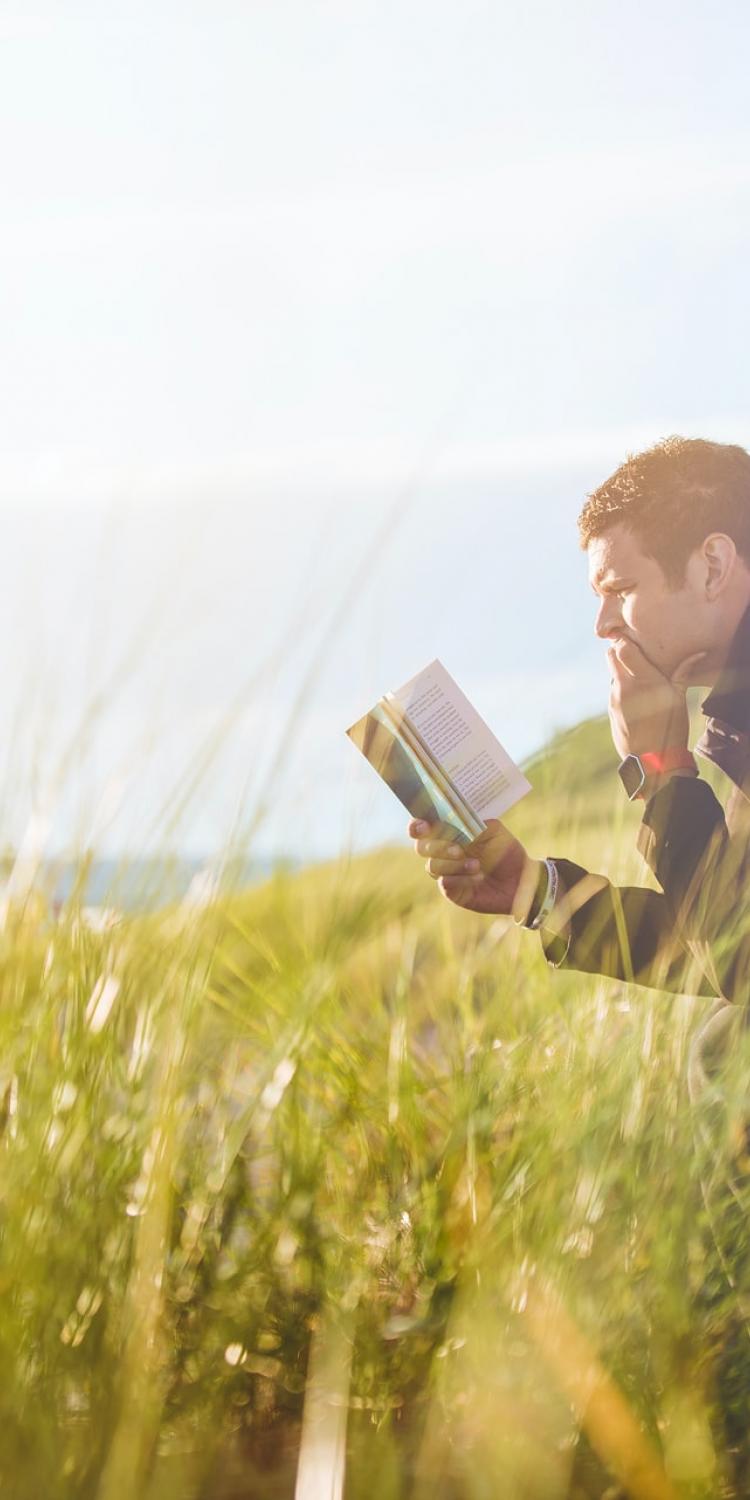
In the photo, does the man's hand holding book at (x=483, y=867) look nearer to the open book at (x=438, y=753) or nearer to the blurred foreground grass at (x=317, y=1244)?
the open book at (x=438, y=753)

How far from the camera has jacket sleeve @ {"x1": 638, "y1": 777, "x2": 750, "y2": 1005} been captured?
6.66 feet

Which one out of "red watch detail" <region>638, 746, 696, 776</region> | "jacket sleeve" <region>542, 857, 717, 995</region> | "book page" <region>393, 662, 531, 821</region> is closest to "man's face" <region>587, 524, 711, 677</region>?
"red watch detail" <region>638, 746, 696, 776</region>

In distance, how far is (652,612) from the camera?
10.2 feet

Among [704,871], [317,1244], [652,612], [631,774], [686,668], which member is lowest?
[317,1244]

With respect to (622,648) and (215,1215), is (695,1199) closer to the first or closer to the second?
(215,1215)

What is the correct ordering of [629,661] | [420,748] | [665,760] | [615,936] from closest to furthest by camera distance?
1. [420,748]
2. [615,936]
3. [665,760]
4. [629,661]

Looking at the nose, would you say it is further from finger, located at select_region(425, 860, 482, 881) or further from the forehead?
finger, located at select_region(425, 860, 482, 881)

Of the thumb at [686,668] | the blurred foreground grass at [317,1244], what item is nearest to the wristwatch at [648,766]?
the thumb at [686,668]

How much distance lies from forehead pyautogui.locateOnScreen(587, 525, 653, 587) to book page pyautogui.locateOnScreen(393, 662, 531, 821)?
3.11 feet

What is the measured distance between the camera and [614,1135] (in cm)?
175

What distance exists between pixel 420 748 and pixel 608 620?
0.96 metres

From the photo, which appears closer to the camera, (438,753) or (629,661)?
(438,753)

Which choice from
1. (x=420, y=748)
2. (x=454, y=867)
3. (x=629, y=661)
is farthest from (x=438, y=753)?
(x=629, y=661)

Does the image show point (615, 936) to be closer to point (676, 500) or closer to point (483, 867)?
point (483, 867)
